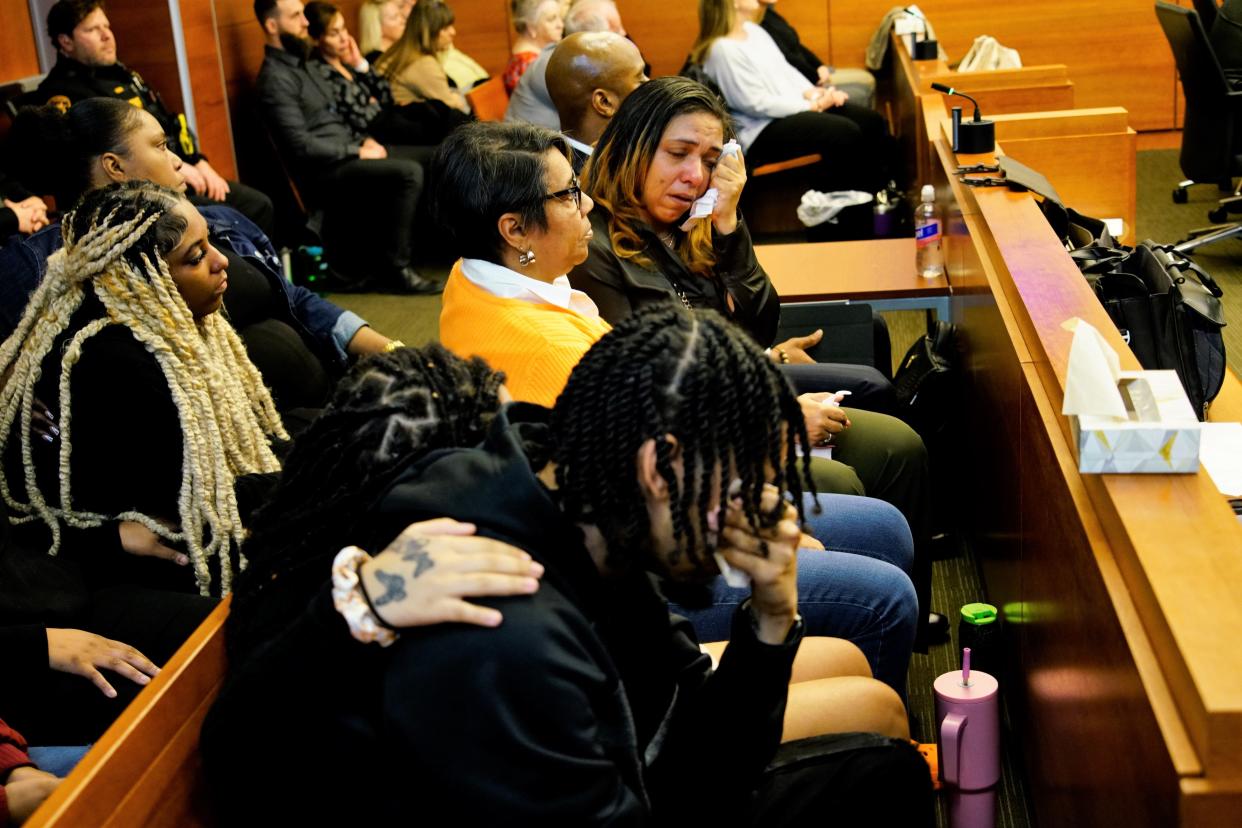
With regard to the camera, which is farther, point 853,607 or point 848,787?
point 853,607

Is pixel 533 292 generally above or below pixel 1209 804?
above

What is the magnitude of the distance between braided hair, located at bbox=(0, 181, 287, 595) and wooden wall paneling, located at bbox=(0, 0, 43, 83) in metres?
3.38

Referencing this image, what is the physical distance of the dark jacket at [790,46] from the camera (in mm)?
7043

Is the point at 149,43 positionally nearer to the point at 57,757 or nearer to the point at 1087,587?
the point at 57,757

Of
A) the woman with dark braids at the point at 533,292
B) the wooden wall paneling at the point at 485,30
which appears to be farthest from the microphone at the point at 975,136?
the wooden wall paneling at the point at 485,30

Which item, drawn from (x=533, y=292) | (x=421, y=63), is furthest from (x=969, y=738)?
(x=421, y=63)

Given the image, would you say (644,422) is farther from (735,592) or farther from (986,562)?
(986,562)

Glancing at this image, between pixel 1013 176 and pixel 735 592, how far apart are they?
4.71 ft

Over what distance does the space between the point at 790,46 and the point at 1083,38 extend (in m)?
1.76

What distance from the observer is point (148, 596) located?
203 cm

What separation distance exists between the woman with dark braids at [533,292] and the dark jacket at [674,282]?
300 millimetres

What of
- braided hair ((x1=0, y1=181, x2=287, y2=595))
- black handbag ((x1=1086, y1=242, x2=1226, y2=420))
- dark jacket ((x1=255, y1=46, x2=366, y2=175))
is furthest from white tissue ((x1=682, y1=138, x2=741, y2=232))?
dark jacket ((x1=255, y1=46, x2=366, y2=175))

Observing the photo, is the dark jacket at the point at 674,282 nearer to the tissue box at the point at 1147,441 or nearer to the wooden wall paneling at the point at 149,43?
the tissue box at the point at 1147,441

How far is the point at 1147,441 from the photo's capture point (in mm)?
1478
